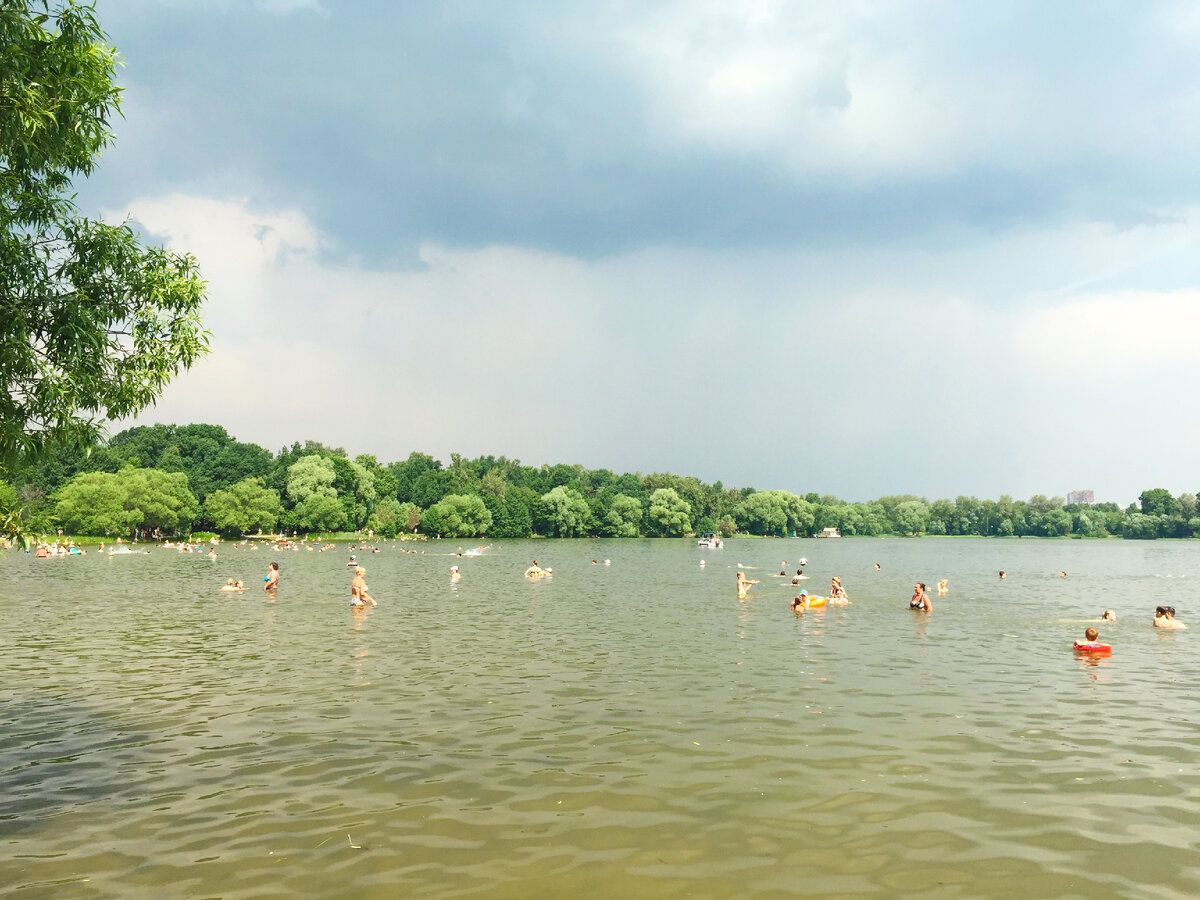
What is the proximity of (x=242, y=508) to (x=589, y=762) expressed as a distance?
138 m

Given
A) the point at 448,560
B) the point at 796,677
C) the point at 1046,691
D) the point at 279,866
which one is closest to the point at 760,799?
the point at 279,866

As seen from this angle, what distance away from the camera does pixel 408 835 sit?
11711 millimetres

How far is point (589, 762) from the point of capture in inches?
602

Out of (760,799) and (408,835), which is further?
(760,799)

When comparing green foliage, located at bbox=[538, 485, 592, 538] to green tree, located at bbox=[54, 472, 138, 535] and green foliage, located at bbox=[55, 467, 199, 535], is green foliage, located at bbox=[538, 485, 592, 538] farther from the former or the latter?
green tree, located at bbox=[54, 472, 138, 535]

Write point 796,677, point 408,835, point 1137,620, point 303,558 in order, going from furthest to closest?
point 303,558, point 1137,620, point 796,677, point 408,835

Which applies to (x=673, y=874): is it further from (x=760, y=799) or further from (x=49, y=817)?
(x=49, y=817)

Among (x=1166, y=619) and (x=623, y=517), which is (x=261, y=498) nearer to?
(x=623, y=517)

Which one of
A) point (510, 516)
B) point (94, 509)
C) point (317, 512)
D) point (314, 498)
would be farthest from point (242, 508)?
point (510, 516)

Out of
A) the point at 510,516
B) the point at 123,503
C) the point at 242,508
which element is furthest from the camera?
the point at 510,516

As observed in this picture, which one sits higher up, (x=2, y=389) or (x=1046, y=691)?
(x=2, y=389)

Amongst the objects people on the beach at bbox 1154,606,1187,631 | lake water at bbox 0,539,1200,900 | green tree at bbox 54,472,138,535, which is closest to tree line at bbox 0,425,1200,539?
green tree at bbox 54,472,138,535

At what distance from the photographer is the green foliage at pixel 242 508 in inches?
5418

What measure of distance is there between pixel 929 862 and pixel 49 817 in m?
13.2
